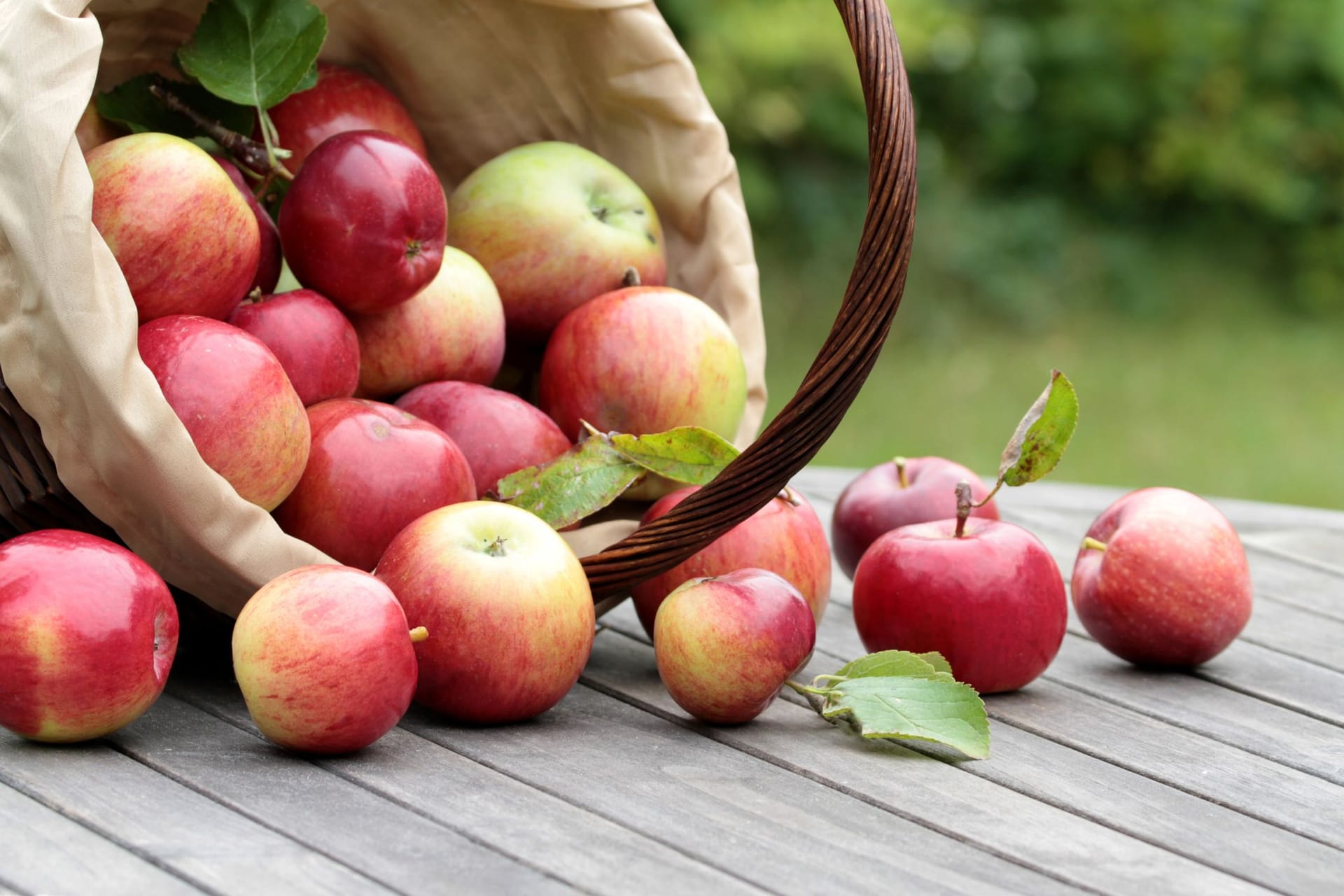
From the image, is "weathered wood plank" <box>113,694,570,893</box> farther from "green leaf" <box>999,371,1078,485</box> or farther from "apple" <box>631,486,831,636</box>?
"green leaf" <box>999,371,1078,485</box>

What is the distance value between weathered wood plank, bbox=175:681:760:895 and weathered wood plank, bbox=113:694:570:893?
0.04 feet

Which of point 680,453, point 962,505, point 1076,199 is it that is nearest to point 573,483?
point 680,453

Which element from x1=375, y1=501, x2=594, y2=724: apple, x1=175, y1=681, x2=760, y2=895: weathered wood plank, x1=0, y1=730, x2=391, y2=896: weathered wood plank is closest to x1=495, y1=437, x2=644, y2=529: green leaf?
Answer: x1=375, y1=501, x2=594, y2=724: apple

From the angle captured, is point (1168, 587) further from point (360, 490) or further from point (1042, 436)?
point (360, 490)

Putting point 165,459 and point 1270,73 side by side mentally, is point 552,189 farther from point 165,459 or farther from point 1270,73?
point 1270,73

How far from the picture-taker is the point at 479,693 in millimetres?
1070

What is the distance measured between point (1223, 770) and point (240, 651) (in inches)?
26.0

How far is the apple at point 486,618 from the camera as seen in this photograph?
107 cm

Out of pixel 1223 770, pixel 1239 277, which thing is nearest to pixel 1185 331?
pixel 1239 277

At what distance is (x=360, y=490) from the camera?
1176mm

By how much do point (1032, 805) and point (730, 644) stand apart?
0.78 feet

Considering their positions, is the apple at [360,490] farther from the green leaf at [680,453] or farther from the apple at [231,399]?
the green leaf at [680,453]

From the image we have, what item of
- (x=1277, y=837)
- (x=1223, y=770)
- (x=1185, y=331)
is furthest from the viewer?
(x=1185, y=331)

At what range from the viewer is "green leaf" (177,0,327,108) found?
4.34ft
